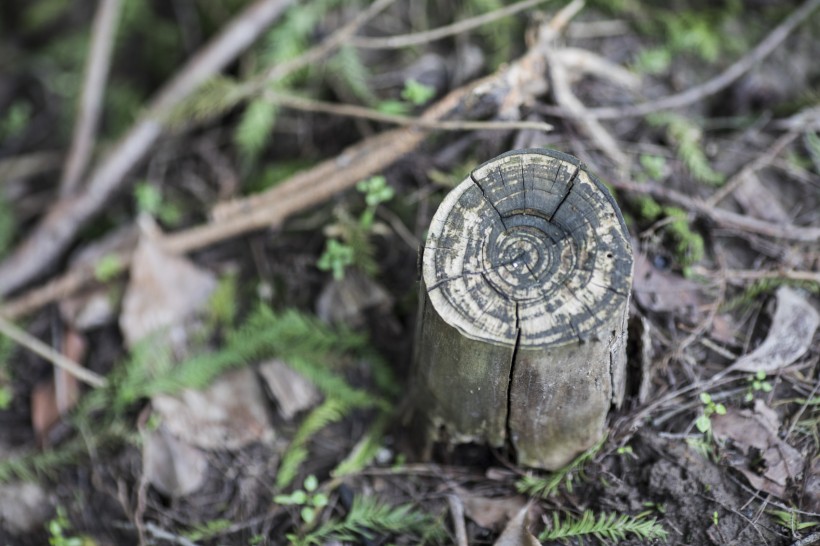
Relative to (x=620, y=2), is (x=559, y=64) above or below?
below

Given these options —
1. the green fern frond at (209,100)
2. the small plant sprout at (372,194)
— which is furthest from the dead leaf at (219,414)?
the green fern frond at (209,100)

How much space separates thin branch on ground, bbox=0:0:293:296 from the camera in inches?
163

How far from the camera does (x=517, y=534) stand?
266 cm

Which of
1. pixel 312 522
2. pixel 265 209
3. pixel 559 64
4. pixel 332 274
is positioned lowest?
pixel 312 522

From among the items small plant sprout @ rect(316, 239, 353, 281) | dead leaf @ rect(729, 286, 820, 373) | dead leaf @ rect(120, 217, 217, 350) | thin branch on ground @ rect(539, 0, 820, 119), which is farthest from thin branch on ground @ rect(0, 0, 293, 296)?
dead leaf @ rect(729, 286, 820, 373)

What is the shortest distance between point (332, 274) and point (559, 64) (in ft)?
5.40

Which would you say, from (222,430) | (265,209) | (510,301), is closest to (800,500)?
(510,301)

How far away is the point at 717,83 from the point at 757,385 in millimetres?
1860

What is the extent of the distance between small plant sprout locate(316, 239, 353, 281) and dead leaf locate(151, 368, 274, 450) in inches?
27.6

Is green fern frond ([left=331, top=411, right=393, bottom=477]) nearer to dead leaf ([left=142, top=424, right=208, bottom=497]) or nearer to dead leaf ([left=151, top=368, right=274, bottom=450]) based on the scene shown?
dead leaf ([left=151, top=368, right=274, bottom=450])

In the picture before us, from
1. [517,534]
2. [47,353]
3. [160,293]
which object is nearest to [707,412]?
[517,534]

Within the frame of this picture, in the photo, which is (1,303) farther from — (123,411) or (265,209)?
(265,209)

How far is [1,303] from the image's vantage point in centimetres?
387

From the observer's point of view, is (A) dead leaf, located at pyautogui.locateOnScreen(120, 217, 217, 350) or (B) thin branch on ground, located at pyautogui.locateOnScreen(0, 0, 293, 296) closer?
(A) dead leaf, located at pyautogui.locateOnScreen(120, 217, 217, 350)
